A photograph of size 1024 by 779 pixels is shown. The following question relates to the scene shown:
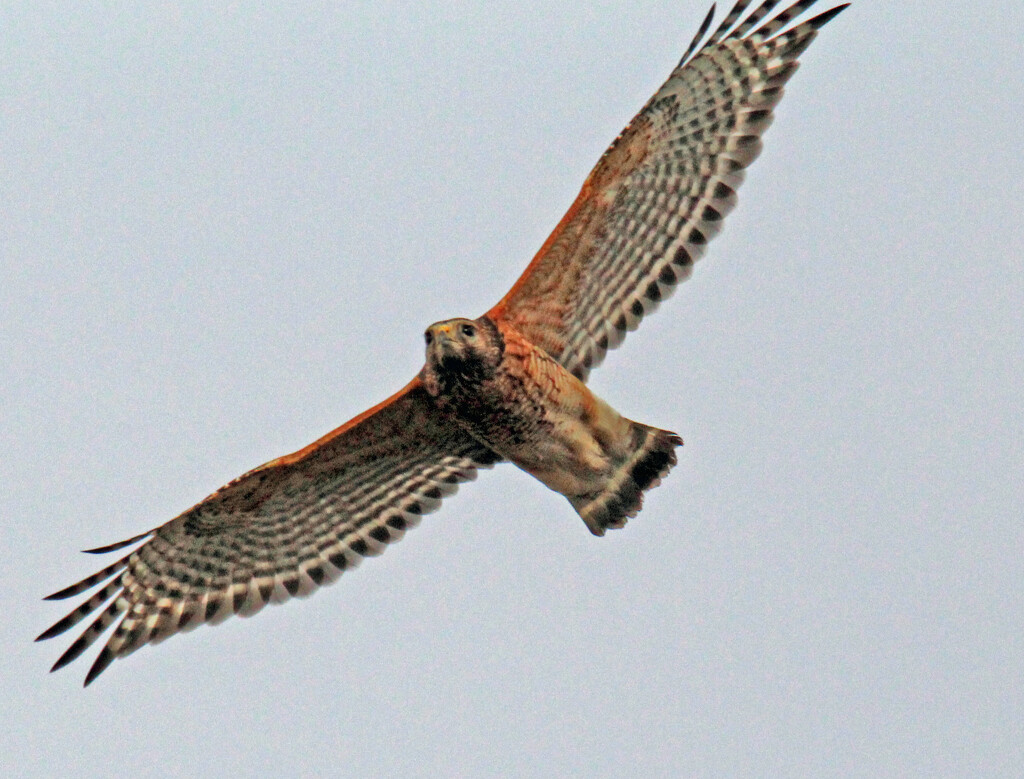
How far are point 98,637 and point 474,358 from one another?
3285 mm

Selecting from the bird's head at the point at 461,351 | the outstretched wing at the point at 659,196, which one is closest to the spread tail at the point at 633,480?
the outstretched wing at the point at 659,196

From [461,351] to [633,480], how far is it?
164 cm

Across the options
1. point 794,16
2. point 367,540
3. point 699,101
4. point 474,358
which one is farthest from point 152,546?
point 794,16

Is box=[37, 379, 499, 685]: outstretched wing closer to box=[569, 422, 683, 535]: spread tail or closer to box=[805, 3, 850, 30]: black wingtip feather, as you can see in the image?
box=[569, 422, 683, 535]: spread tail

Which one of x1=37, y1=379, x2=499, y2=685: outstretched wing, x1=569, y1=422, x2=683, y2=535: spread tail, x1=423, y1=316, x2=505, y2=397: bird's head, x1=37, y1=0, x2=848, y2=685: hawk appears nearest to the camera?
x1=423, y1=316, x2=505, y2=397: bird's head

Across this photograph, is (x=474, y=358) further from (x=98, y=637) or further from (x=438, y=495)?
(x=98, y=637)

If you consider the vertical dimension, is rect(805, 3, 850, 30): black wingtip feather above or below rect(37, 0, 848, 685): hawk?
above

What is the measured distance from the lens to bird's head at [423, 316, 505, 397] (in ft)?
36.0

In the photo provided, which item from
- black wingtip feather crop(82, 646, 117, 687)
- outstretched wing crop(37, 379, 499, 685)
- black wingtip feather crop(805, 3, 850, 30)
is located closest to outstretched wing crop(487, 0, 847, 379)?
black wingtip feather crop(805, 3, 850, 30)

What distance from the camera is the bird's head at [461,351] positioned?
10984 mm

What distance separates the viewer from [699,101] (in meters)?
11.6

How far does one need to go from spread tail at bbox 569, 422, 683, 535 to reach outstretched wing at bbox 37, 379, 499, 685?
0.81 m

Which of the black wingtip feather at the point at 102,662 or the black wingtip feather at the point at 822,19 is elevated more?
the black wingtip feather at the point at 822,19

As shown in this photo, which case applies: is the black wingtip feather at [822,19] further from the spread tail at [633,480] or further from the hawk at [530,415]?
the spread tail at [633,480]
